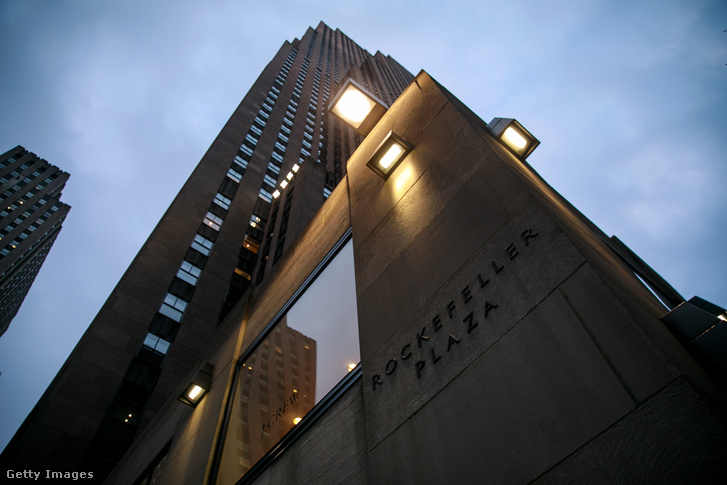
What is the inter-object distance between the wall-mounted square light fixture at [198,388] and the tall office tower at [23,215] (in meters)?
97.7

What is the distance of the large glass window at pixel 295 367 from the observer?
7.33 meters

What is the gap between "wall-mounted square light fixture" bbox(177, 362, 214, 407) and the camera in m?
11.5

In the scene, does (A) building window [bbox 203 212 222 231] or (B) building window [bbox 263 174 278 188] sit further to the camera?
(B) building window [bbox 263 174 278 188]

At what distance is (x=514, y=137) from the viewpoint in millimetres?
7516

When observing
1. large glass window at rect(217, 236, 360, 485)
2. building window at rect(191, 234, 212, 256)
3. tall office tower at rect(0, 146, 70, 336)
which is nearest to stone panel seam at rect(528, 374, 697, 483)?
large glass window at rect(217, 236, 360, 485)

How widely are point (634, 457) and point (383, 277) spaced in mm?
4156

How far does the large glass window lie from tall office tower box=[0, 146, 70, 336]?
100825mm

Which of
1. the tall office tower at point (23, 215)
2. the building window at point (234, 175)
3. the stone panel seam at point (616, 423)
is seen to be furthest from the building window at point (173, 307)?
the tall office tower at point (23, 215)

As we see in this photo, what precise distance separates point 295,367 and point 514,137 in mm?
5835

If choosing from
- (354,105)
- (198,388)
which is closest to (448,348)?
(354,105)

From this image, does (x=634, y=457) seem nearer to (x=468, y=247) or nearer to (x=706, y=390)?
(x=706, y=390)

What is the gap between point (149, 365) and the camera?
30875 millimetres

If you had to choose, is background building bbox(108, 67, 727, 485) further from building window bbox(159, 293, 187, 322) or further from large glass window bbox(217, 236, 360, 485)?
building window bbox(159, 293, 187, 322)

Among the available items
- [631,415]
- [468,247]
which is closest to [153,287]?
[468,247]
